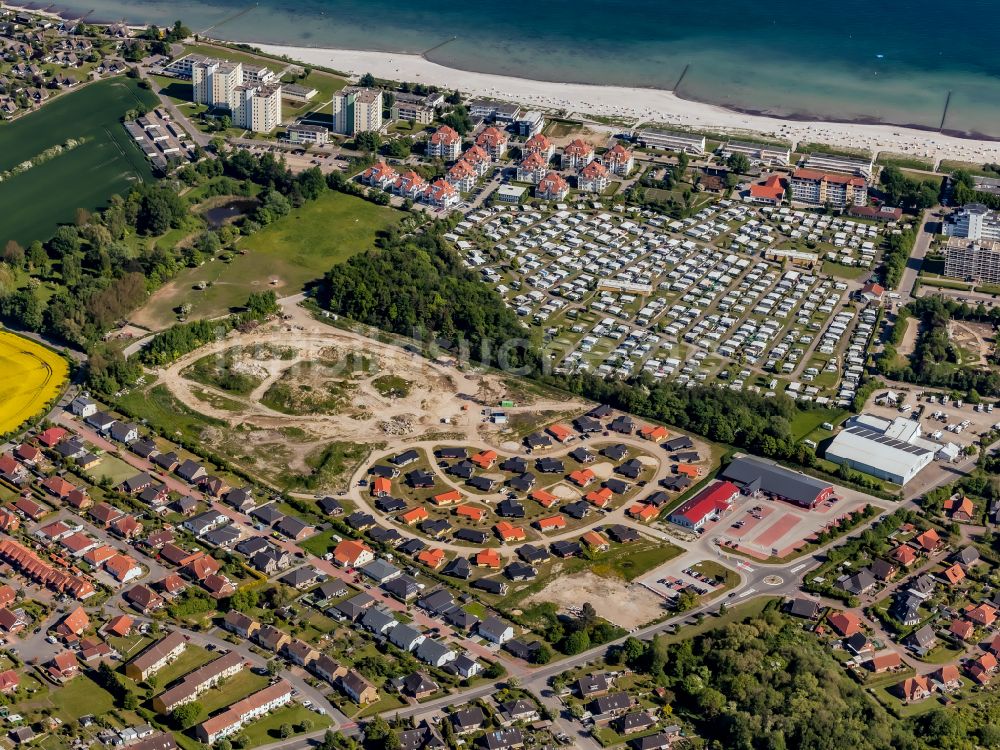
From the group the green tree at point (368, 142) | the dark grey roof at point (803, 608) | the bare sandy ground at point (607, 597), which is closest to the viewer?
the bare sandy ground at point (607, 597)

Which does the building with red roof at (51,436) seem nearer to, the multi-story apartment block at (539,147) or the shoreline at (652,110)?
the multi-story apartment block at (539,147)

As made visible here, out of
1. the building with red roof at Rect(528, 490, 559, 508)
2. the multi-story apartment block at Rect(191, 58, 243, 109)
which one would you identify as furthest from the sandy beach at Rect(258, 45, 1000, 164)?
the building with red roof at Rect(528, 490, 559, 508)

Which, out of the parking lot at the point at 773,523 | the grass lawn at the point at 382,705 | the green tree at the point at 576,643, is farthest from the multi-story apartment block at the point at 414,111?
the grass lawn at the point at 382,705

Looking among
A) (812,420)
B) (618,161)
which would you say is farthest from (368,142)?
(812,420)

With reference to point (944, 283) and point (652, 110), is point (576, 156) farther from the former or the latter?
point (944, 283)

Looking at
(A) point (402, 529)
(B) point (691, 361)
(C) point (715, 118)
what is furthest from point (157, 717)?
(C) point (715, 118)

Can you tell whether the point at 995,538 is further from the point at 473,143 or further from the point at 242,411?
the point at 473,143
